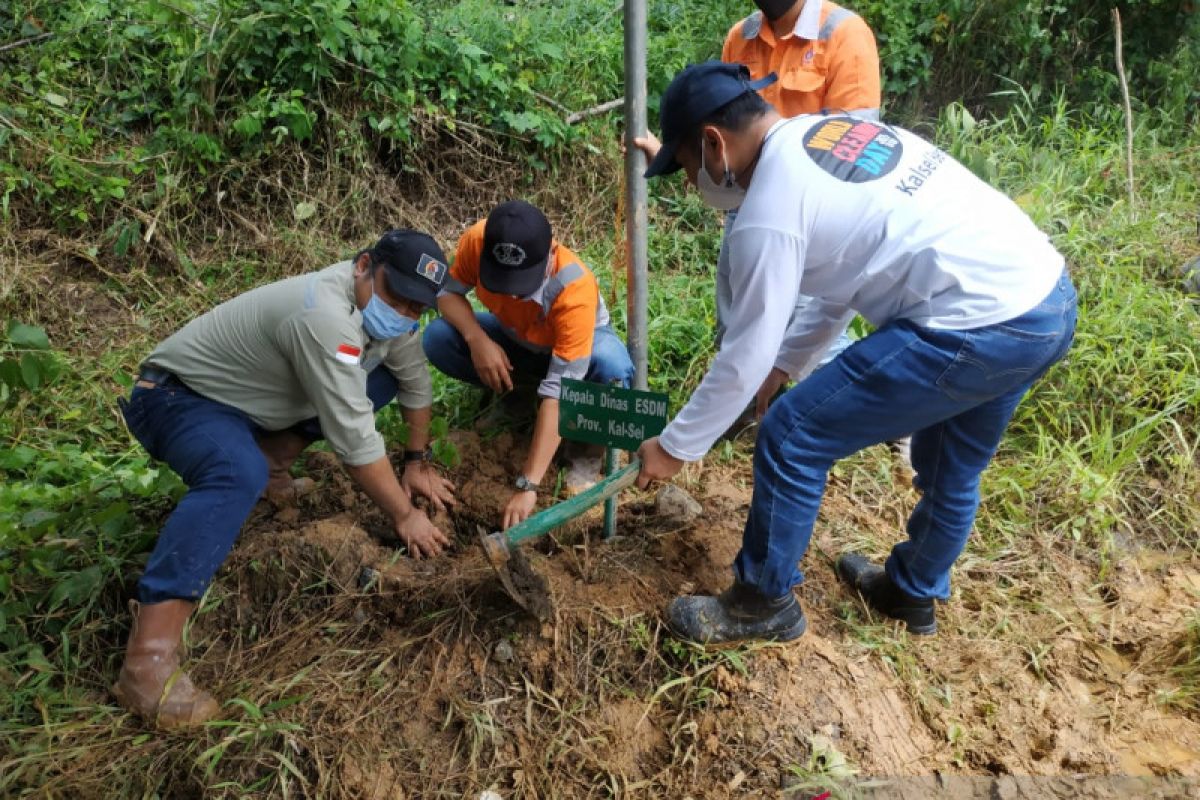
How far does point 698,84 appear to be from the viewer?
1953mm

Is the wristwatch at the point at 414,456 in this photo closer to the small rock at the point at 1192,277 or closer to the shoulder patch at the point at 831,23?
the shoulder patch at the point at 831,23

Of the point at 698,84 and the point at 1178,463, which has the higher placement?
the point at 698,84

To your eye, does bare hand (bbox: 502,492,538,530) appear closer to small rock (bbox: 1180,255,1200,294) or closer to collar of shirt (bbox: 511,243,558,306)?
Result: collar of shirt (bbox: 511,243,558,306)

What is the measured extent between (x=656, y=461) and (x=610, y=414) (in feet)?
0.93

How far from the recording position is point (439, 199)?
4.88 m

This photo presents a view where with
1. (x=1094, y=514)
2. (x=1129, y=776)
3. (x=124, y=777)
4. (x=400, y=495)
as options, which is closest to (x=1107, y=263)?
(x=1094, y=514)

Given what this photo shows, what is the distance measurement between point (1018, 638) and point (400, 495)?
6.94 feet

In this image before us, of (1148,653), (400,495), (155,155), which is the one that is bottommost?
(1148,653)

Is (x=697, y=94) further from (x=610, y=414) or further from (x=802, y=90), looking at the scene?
(x=802, y=90)

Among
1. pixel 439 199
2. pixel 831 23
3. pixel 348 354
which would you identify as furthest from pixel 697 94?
pixel 439 199

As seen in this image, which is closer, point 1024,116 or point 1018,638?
point 1018,638

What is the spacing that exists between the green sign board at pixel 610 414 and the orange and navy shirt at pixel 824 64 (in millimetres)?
1533

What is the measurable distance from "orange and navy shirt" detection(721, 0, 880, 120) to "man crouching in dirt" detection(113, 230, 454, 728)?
1635 mm

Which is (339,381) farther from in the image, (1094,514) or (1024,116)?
(1024,116)
